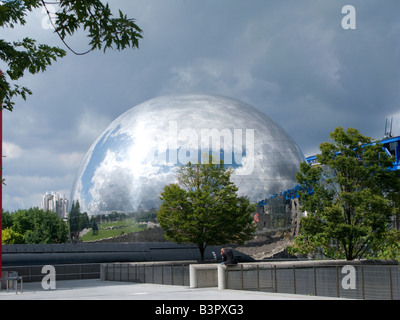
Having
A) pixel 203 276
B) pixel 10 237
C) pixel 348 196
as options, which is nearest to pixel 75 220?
pixel 348 196

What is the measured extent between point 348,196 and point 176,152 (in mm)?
12380

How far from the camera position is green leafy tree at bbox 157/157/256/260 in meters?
32.3

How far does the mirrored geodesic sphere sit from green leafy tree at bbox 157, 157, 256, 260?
1.50m

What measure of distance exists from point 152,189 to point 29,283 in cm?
1087

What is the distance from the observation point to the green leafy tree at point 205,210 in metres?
32.3

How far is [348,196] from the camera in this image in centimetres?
2828

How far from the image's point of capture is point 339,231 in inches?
1093

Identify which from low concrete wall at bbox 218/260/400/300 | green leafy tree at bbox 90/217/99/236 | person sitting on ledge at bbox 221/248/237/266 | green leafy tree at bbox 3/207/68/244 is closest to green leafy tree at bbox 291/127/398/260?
low concrete wall at bbox 218/260/400/300

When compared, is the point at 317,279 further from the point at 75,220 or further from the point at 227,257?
the point at 75,220

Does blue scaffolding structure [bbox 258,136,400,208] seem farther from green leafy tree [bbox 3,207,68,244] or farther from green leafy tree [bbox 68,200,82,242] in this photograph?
green leafy tree [bbox 3,207,68,244]

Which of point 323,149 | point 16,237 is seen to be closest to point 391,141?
point 323,149

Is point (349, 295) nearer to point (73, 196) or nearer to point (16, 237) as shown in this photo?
point (73, 196)

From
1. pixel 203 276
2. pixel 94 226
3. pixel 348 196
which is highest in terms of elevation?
pixel 348 196

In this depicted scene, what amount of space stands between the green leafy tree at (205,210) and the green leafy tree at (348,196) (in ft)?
12.9
